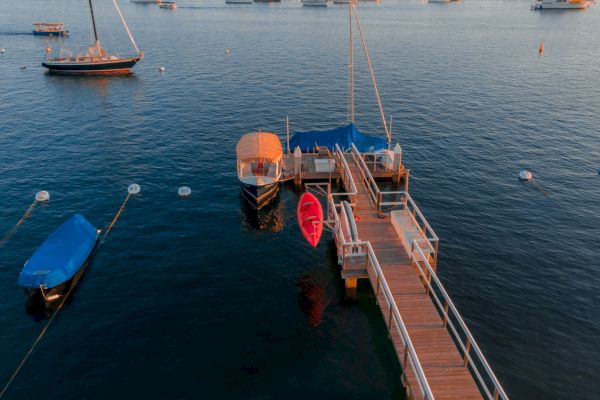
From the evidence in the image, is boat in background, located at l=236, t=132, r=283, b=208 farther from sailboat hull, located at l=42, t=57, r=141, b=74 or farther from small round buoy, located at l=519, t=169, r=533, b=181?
sailboat hull, located at l=42, t=57, r=141, b=74

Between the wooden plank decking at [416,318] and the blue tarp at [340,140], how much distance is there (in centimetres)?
1510

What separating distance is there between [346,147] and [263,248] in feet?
55.8

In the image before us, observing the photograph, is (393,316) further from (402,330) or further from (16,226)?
(16,226)

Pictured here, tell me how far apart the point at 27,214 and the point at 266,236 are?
23.1m

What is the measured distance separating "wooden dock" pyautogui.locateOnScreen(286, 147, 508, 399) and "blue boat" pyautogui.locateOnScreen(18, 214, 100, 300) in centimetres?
1925

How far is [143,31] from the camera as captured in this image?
525 ft

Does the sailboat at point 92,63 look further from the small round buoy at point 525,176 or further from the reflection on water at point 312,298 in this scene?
the small round buoy at point 525,176

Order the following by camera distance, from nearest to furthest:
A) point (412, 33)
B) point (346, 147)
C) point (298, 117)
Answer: point (346, 147)
point (298, 117)
point (412, 33)

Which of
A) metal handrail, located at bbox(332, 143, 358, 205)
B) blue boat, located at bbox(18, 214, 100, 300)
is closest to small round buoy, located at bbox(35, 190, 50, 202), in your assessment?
blue boat, located at bbox(18, 214, 100, 300)

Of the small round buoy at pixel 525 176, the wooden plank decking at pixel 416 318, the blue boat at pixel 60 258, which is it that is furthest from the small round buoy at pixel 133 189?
the small round buoy at pixel 525 176

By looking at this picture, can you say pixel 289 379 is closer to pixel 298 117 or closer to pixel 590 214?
pixel 590 214

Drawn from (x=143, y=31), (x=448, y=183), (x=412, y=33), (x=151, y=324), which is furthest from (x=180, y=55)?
(x=151, y=324)

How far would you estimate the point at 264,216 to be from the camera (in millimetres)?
42250

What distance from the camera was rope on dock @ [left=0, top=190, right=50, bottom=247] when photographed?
125 ft
